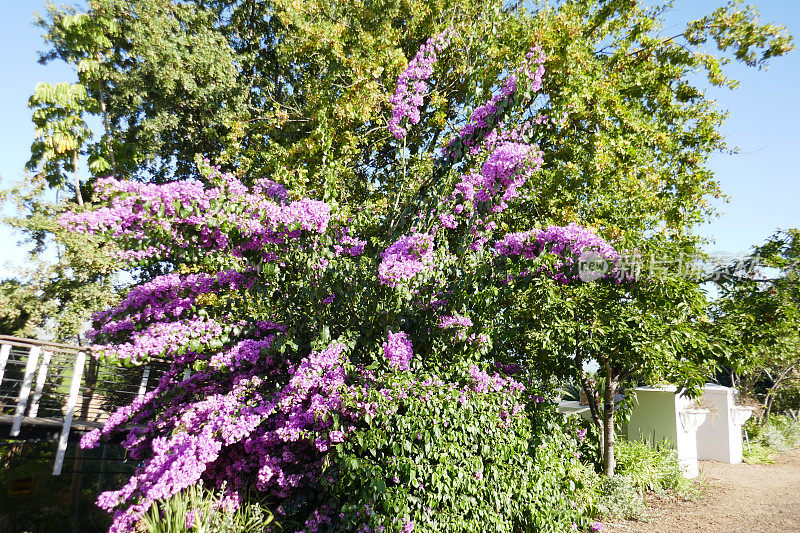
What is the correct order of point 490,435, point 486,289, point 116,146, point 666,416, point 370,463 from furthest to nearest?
point 116,146
point 666,416
point 486,289
point 490,435
point 370,463

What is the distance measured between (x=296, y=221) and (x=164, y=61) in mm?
8779

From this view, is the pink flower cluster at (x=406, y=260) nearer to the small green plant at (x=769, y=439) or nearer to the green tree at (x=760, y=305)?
the green tree at (x=760, y=305)

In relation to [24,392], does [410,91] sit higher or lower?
higher

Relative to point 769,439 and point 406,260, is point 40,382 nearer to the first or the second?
point 406,260

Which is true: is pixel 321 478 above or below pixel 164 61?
below

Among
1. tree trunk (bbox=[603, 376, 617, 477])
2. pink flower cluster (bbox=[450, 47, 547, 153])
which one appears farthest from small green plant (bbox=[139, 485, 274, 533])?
tree trunk (bbox=[603, 376, 617, 477])

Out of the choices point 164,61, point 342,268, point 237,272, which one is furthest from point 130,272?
point 342,268

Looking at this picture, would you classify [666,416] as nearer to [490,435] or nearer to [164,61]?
[490,435]

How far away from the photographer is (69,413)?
22.3 feet

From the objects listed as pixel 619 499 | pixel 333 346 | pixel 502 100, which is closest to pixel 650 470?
pixel 619 499

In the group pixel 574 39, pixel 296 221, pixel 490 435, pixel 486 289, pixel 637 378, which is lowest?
pixel 490 435

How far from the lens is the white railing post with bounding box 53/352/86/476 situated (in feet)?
21.9

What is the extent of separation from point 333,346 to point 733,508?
8.39m

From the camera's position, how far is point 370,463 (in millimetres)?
4527
